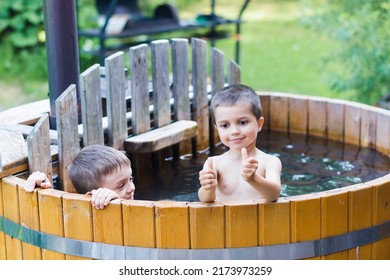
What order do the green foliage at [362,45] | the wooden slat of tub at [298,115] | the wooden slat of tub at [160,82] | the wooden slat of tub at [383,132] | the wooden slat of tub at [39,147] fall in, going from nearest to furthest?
the wooden slat of tub at [39,147] < the wooden slat of tub at [160,82] < the wooden slat of tub at [383,132] < the wooden slat of tub at [298,115] < the green foliage at [362,45]

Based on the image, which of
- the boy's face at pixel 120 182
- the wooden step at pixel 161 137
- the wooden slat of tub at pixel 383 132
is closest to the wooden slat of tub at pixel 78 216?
the boy's face at pixel 120 182

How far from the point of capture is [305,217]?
337cm

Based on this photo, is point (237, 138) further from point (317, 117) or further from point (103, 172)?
point (317, 117)

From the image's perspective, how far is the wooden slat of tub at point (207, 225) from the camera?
3.29 metres

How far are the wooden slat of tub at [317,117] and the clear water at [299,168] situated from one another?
2.8 inches

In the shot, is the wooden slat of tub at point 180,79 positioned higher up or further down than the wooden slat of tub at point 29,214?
higher up

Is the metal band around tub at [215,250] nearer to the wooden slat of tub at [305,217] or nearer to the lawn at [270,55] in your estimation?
the wooden slat of tub at [305,217]

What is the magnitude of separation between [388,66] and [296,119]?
2.08 m

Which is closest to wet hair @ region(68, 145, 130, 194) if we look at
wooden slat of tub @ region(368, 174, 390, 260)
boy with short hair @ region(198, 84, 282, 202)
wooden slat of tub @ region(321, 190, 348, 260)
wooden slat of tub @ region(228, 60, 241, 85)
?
boy with short hair @ region(198, 84, 282, 202)

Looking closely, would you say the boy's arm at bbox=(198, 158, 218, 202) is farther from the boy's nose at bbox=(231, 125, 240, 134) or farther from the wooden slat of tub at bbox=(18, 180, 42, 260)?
the wooden slat of tub at bbox=(18, 180, 42, 260)

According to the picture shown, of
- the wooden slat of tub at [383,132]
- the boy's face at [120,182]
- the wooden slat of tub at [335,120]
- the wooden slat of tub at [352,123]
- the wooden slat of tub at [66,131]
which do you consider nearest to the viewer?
the boy's face at [120,182]

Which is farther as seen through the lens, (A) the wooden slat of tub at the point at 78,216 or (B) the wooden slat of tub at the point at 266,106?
(B) the wooden slat of tub at the point at 266,106

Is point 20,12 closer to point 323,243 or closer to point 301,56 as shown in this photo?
point 301,56

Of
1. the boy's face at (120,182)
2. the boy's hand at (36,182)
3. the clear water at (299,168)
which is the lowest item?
the clear water at (299,168)
